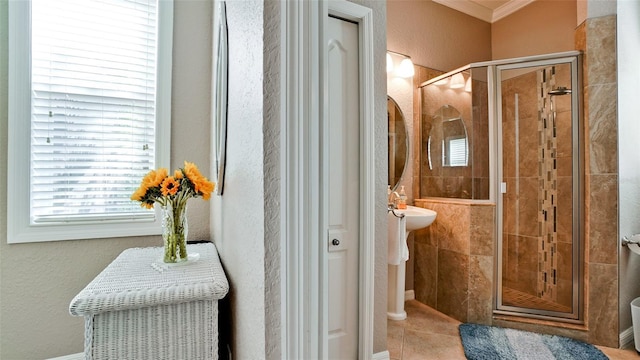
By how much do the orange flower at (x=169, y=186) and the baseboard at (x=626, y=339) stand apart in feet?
8.01

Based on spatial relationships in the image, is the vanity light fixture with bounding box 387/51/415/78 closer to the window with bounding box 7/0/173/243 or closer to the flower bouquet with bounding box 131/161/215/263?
the window with bounding box 7/0/173/243

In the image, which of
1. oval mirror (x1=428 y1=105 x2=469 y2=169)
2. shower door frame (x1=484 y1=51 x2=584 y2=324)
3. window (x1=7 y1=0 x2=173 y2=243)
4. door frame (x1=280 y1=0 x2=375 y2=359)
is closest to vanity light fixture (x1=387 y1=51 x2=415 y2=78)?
oval mirror (x1=428 y1=105 x2=469 y2=169)

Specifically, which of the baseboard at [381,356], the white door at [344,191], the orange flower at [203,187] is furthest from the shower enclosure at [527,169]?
the orange flower at [203,187]

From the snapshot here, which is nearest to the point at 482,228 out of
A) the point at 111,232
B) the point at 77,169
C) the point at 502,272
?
the point at 502,272

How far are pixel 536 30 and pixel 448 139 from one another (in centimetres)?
125

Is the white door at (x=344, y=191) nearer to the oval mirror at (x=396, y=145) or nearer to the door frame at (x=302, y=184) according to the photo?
the door frame at (x=302, y=184)

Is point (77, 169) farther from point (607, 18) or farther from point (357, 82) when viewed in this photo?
point (607, 18)

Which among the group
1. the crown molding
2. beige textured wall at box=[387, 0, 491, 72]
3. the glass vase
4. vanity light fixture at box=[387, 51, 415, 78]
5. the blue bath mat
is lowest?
the blue bath mat

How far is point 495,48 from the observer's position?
272 centimetres

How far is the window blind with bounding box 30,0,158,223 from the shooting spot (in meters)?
1.39

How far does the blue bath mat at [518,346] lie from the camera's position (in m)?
1.53

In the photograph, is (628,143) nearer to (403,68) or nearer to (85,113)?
(403,68)

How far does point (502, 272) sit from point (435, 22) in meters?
2.02

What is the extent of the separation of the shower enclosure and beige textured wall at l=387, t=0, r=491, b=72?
1.29 ft
